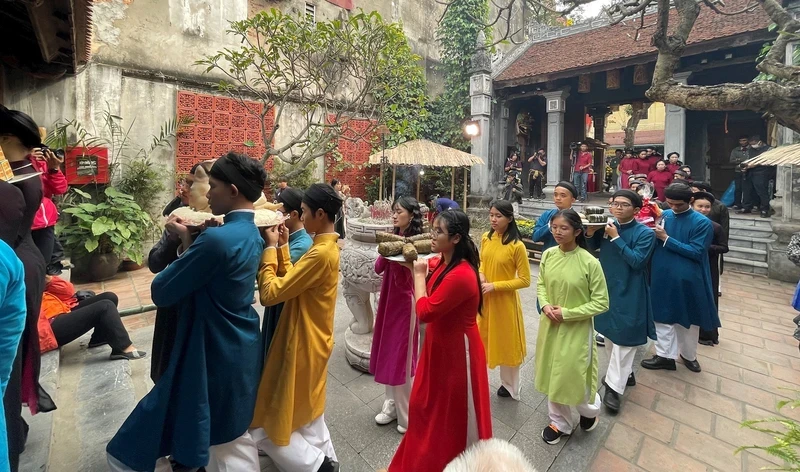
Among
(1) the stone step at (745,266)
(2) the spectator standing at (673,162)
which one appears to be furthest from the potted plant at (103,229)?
(2) the spectator standing at (673,162)

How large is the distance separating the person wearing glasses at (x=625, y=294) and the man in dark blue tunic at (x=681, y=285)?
2.10 feet

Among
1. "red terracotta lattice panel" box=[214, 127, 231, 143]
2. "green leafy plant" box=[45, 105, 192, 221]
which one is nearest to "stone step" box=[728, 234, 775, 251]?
"red terracotta lattice panel" box=[214, 127, 231, 143]

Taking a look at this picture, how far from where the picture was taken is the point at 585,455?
255 centimetres

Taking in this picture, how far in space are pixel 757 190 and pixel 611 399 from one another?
8661mm

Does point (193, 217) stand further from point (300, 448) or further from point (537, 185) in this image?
point (537, 185)

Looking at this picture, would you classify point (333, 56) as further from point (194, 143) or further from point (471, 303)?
point (471, 303)

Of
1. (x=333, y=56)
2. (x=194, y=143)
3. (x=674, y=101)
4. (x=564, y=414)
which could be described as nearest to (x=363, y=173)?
(x=194, y=143)

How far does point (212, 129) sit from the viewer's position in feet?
28.4

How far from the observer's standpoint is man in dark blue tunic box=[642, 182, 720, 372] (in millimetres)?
3604

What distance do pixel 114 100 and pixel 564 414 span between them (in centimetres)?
890

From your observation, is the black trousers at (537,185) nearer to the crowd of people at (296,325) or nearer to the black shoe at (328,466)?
the crowd of people at (296,325)

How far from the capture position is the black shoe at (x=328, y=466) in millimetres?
2174

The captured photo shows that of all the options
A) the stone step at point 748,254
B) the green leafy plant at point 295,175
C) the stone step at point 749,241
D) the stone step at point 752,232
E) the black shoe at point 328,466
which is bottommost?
the black shoe at point 328,466

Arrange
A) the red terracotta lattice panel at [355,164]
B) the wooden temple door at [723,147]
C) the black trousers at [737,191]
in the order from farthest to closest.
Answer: the wooden temple door at [723,147] → the red terracotta lattice panel at [355,164] → the black trousers at [737,191]
